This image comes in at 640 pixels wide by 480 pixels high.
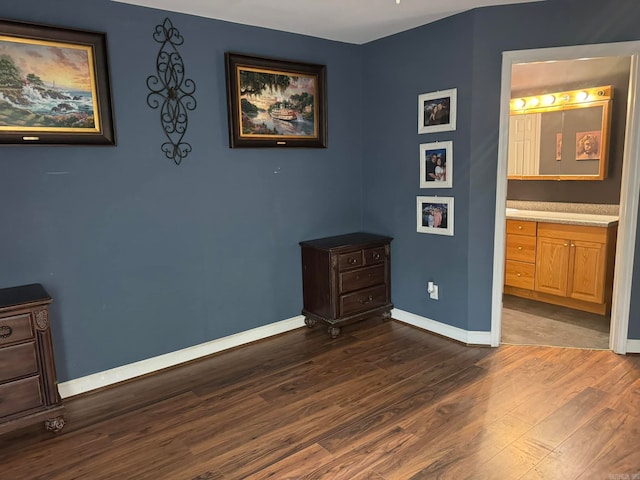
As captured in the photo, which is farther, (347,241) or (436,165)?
(347,241)

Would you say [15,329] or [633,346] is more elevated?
[15,329]

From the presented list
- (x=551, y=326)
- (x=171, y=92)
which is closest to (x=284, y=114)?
(x=171, y=92)

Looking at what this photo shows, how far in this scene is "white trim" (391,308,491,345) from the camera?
3.43 m

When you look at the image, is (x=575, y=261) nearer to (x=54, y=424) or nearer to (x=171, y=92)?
(x=171, y=92)

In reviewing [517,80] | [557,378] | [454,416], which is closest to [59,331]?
[454,416]

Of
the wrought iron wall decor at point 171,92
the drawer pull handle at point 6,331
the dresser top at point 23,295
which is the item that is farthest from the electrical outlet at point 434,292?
the drawer pull handle at point 6,331

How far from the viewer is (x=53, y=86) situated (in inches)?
102

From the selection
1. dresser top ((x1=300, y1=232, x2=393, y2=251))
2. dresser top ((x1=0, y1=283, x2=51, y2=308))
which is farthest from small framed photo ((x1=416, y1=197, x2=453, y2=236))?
dresser top ((x1=0, y1=283, x2=51, y2=308))

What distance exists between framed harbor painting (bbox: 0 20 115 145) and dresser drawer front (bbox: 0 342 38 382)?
1128 mm

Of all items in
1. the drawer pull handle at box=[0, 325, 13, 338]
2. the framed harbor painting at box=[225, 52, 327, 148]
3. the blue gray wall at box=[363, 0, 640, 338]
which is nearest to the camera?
the drawer pull handle at box=[0, 325, 13, 338]

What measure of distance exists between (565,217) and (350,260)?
2119 mm

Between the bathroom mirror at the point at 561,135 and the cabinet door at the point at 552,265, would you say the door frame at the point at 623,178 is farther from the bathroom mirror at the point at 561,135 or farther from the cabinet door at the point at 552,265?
the bathroom mirror at the point at 561,135

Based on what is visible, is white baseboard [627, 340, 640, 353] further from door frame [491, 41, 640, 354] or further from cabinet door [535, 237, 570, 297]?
cabinet door [535, 237, 570, 297]

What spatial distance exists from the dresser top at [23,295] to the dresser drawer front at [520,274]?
4.05 m
